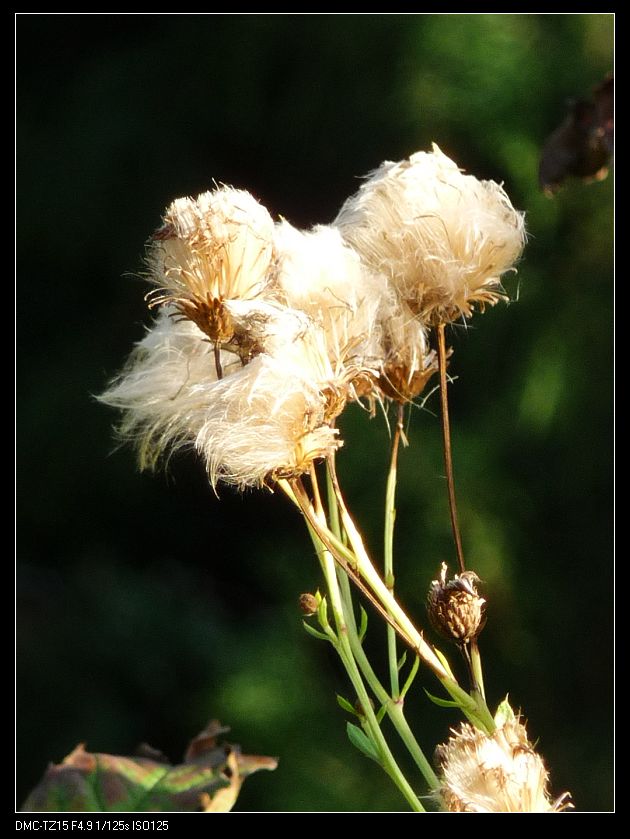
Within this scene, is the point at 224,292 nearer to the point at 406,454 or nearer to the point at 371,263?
the point at 371,263

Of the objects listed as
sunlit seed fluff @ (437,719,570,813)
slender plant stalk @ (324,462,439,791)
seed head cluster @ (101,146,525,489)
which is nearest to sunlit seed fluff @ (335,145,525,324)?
seed head cluster @ (101,146,525,489)

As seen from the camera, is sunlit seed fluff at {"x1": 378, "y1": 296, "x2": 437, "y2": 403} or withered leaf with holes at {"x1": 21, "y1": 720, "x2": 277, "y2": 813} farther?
sunlit seed fluff at {"x1": 378, "y1": 296, "x2": 437, "y2": 403}

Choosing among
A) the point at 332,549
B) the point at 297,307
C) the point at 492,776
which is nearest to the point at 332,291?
the point at 297,307

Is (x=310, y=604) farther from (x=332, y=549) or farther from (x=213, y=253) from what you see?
(x=213, y=253)

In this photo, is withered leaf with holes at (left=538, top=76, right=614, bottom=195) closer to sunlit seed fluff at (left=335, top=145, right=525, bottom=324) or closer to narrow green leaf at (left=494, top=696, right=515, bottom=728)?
sunlit seed fluff at (left=335, top=145, right=525, bottom=324)
